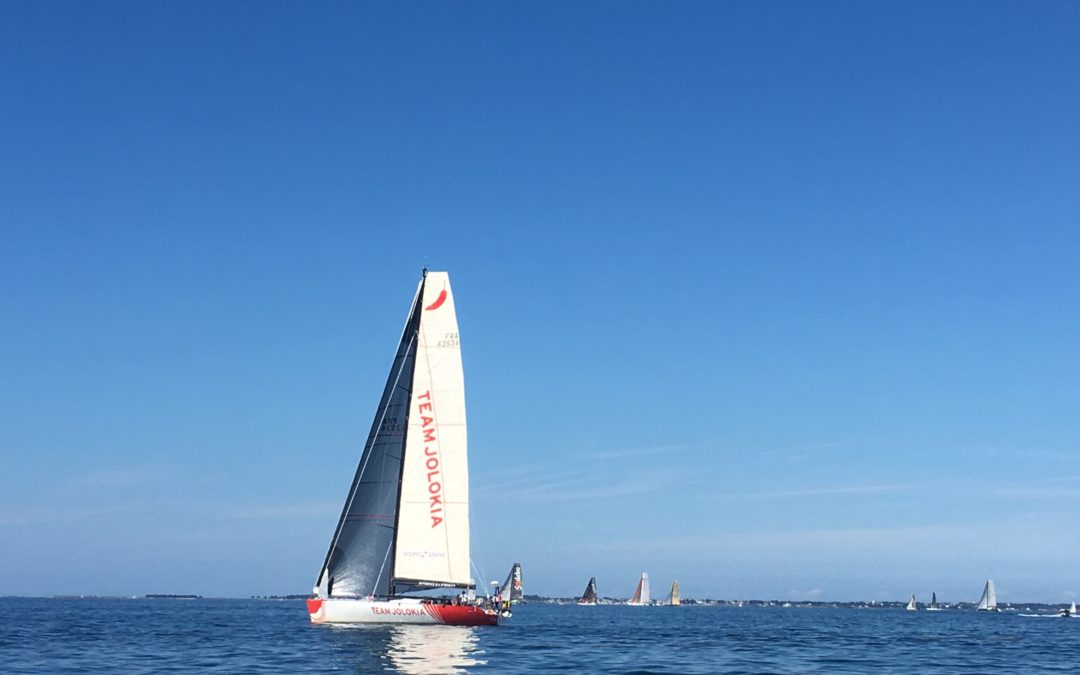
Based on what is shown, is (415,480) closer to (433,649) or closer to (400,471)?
(400,471)

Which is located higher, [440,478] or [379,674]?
[440,478]

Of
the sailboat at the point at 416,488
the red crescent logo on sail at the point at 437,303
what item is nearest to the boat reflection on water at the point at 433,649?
the sailboat at the point at 416,488

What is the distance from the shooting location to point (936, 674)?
4375cm

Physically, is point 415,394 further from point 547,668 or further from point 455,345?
point 547,668

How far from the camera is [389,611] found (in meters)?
58.7

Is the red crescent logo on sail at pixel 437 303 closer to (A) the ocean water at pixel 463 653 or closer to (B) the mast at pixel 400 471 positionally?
(B) the mast at pixel 400 471

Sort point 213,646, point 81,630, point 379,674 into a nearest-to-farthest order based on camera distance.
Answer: point 379,674
point 213,646
point 81,630

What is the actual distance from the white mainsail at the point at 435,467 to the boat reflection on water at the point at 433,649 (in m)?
3.72

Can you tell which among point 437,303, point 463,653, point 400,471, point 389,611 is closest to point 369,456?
point 400,471

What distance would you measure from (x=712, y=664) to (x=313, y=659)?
1730cm

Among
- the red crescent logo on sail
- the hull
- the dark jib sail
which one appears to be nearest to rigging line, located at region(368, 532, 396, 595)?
the dark jib sail

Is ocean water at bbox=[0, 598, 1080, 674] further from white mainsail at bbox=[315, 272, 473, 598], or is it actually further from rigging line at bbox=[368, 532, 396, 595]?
white mainsail at bbox=[315, 272, 473, 598]

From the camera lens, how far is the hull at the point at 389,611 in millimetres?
58781

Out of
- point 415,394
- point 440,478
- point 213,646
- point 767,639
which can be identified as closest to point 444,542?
point 440,478
